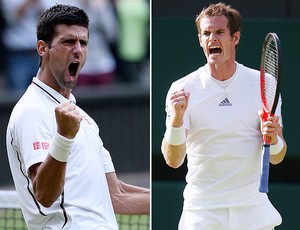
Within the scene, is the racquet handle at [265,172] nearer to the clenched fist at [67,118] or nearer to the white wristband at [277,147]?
the white wristband at [277,147]

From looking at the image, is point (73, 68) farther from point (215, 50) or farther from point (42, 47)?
point (215, 50)

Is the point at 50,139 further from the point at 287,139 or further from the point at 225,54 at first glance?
the point at 287,139

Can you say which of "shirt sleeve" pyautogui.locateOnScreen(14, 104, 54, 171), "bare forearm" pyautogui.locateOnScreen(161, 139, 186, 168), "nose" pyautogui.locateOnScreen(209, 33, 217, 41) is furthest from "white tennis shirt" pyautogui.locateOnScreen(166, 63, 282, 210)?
"shirt sleeve" pyautogui.locateOnScreen(14, 104, 54, 171)

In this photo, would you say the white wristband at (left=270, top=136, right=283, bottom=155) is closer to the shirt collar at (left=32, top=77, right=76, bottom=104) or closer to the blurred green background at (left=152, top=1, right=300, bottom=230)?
the shirt collar at (left=32, top=77, right=76, bottom=104)

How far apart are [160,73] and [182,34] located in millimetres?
264

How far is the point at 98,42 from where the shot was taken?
10.5 m

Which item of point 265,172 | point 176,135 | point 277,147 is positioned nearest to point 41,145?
point 176,135

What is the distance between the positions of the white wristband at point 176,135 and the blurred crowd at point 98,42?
4.93 metres

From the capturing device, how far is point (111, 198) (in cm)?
414

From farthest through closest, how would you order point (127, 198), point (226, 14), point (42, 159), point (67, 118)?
point (226, 14)
point (127, 198)
point (42, 159)
point (67, 118)

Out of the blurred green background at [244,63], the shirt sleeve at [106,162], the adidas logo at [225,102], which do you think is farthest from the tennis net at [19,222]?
the shirt sleeve at [106,162]

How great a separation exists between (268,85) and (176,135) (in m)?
0.51

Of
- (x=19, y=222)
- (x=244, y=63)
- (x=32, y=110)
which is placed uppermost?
(x=32, y=110)

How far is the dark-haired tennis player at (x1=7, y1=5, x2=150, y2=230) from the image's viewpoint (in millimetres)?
3430
